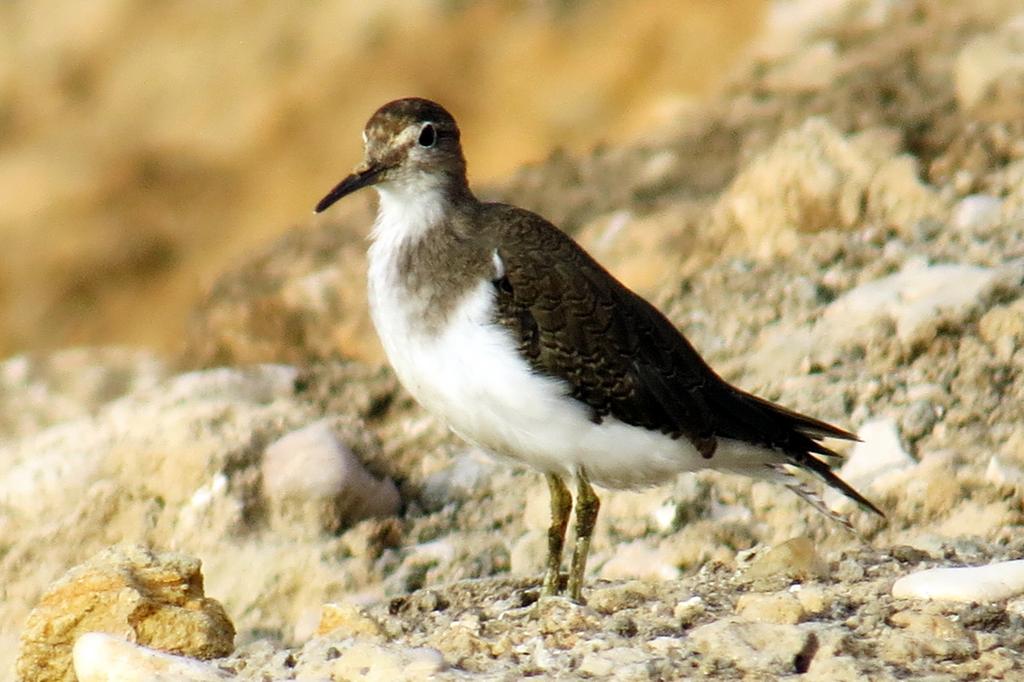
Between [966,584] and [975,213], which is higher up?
[975,213]

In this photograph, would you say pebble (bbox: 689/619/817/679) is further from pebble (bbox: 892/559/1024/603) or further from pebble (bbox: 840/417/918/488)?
pebble (bbox: 840/417/918/488)

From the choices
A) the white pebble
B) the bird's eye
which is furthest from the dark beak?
the white pebble

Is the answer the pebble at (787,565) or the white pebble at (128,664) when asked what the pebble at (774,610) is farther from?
the white pebble at (128,664)

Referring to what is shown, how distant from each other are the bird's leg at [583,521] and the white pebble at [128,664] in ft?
4.81

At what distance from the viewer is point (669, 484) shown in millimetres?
7621

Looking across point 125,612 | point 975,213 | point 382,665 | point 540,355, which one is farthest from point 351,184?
point 975,213

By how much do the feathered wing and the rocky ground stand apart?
0.51m

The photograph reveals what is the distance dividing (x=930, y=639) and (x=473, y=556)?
8.88 ft

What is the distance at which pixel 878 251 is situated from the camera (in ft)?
30.8

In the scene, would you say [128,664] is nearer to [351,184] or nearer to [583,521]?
[583,521]

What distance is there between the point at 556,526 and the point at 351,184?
61.9 inches

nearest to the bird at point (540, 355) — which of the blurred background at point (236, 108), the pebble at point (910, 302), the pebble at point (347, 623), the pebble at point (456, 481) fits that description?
the pebble at point (347, 623)

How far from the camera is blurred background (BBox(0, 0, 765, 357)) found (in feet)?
52.9

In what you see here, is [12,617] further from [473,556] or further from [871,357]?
[871,357]
